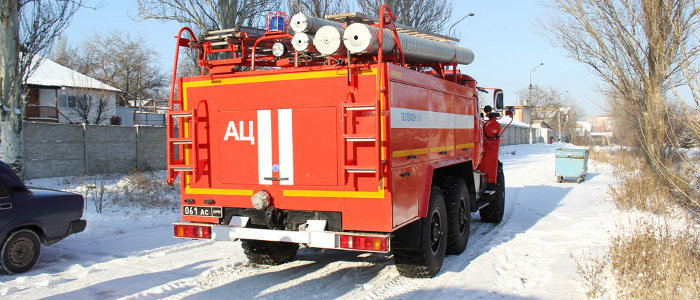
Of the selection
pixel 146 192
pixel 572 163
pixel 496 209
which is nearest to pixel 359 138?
pixel 496 209

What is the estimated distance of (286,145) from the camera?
5801 millimetres

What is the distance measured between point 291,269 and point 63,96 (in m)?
32.4

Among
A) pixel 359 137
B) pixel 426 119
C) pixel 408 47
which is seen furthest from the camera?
pixel 408 47

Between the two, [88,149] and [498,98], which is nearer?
[498,98]

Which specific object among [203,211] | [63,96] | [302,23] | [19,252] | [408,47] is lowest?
[19,252]

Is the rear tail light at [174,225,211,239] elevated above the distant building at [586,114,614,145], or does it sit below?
below

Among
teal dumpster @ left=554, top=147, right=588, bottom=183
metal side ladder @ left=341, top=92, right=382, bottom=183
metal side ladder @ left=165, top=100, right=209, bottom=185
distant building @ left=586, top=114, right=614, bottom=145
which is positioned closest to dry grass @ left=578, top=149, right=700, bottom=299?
metal side ladder @ left=341, top=92, right=382, bottom=183

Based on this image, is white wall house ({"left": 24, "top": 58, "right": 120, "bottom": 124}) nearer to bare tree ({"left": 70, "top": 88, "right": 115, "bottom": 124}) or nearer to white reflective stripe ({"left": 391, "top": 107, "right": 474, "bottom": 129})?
bare tree ({"left": 70, "top": 88, "right": 115, "bottom": 124})

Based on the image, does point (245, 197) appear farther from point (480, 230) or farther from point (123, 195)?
point (123, 195)

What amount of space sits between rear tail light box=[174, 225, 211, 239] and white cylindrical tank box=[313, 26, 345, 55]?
2446 mm

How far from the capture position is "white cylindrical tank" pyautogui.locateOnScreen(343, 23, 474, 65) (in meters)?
5.41

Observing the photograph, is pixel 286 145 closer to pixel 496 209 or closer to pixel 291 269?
pixel 291 269

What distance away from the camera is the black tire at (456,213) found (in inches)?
296

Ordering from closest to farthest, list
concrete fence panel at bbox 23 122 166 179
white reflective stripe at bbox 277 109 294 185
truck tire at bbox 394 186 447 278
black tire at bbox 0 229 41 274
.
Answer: white reflective stripe at bbox 277 109 294 185 → truck tire at bbox 394 186 447 278 → black tire at bbox 0 229 41 274 → concrete fence panel at bbox 23 122 166 179
